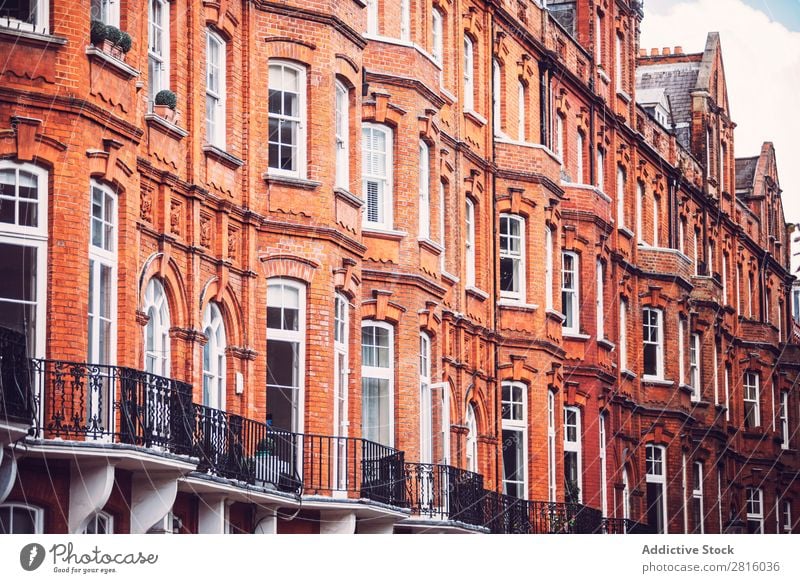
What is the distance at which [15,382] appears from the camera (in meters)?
17.6

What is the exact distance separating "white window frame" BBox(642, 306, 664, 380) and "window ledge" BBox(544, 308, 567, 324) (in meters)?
3.86

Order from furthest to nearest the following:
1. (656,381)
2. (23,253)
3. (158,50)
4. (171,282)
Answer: (656,381), (158,50), (171,282), (23,253)

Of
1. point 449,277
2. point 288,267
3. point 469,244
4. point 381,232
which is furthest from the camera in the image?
point 469,244

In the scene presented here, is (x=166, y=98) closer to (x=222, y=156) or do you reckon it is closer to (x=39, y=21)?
(x=222, y=156)

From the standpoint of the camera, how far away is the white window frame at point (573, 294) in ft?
101

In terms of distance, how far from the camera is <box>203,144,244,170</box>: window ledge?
21.4m

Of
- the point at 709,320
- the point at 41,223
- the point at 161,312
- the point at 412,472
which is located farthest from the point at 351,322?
the point at 709,320

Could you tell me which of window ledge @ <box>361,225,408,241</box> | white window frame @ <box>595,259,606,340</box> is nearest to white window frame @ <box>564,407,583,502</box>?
white window frame @ <box>595,259,606,340</box>

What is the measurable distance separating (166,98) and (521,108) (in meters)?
10.6

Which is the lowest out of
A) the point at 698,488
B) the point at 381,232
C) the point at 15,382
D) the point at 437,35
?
the point at 698,488

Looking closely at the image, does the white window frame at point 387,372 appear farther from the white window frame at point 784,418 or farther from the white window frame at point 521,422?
the white window frame at point 784,418

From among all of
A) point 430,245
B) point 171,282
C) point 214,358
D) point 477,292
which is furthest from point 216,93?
point 477,292

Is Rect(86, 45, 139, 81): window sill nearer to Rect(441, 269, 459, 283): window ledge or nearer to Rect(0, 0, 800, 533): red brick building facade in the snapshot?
Rect(0, 0, 800, 533): red brick building facade

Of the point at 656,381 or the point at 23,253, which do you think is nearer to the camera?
the point at 23,253
